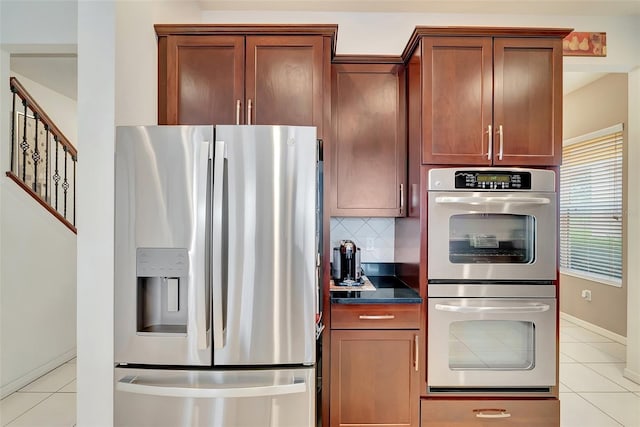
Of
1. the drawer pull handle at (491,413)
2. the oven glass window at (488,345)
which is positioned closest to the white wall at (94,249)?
the oven glass window at (488,345)

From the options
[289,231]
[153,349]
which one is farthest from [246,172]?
[153,349]

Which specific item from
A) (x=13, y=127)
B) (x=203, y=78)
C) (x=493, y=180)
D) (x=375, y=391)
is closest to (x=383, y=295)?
(x=375, y=391)

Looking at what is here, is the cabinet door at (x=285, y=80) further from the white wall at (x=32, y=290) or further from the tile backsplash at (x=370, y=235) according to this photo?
Result: the white wall at (x=32, y=290)

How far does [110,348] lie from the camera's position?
1.64 metres

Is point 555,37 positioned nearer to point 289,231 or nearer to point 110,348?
point 289,231

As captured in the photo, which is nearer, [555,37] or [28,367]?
[555,37]

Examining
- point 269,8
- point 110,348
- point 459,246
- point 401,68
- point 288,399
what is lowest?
point 288,399

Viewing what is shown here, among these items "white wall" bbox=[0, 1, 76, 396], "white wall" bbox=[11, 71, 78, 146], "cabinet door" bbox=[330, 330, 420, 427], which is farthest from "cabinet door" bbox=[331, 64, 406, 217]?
"white wall" bbox=[11, 71, 78, 146]

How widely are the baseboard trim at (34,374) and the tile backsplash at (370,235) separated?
8.81 feet

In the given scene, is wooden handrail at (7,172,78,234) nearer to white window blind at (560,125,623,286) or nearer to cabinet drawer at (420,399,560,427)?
cabinet drawer at (420,399,560,427)

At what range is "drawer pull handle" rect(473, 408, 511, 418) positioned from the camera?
6.47 ft

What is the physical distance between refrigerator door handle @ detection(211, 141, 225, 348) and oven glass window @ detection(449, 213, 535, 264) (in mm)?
1280

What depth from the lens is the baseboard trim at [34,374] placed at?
2.68 metres

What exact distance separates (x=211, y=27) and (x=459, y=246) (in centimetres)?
192
